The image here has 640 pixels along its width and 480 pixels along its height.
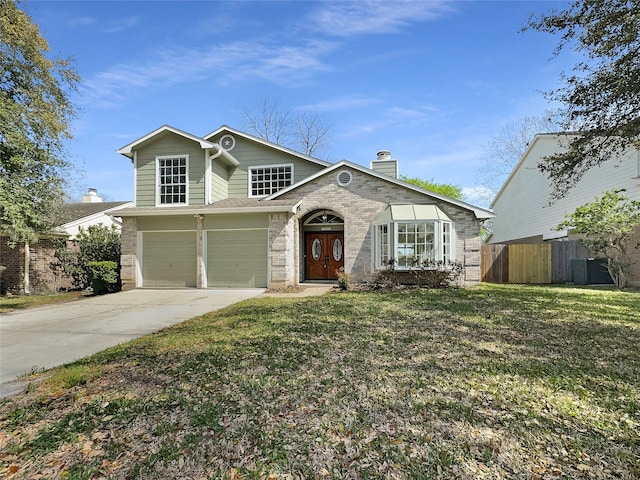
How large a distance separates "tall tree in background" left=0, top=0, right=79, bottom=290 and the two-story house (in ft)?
9.37

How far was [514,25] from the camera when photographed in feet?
27.4

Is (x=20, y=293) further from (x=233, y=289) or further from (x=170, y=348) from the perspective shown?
(x=170, y=348)

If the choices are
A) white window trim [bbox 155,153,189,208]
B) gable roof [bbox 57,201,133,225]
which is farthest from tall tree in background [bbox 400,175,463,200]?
gable roof [bbox 57,201,133,225]

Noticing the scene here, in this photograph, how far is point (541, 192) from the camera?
19734 millimetres

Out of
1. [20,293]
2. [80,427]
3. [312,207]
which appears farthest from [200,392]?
[20,293]

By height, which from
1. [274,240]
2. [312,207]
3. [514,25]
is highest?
[514,25]

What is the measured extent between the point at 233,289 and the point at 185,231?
123 inches

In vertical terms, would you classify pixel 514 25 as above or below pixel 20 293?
above

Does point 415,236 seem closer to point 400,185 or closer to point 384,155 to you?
point 400,185

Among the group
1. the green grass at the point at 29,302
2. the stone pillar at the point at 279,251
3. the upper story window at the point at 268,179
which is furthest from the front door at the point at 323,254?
the green grass at the point at 29,302

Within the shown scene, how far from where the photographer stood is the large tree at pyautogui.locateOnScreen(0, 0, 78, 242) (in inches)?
388

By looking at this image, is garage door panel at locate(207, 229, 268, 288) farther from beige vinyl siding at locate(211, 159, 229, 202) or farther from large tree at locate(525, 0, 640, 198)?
large tree at locate(525, 0, 640, 198)

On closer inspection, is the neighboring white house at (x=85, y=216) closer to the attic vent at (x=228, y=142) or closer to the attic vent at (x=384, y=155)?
the attic vent at (x=228, y=142)

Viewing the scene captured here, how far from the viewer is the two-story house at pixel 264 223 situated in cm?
1347
